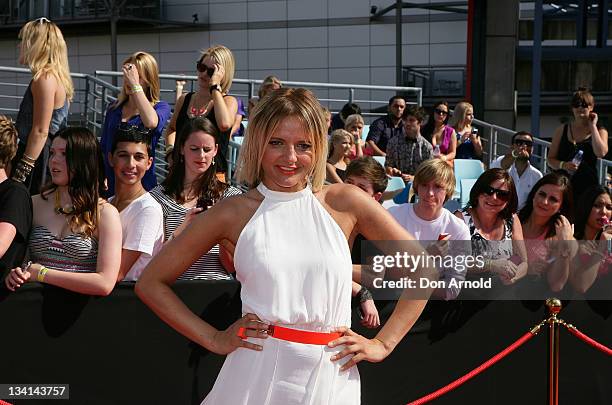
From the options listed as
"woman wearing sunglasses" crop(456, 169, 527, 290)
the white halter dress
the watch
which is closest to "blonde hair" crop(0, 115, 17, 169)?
the watch

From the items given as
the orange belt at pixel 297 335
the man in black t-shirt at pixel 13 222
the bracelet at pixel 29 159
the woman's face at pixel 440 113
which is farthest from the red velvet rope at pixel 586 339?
the woman's face at pixel 440 113

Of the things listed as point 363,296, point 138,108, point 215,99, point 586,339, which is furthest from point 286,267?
point 215,99

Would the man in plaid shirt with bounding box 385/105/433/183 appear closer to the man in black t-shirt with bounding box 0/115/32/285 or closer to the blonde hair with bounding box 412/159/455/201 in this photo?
the blonde hair with bounding box 412/159/455/201

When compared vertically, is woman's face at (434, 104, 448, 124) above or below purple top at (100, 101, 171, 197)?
above

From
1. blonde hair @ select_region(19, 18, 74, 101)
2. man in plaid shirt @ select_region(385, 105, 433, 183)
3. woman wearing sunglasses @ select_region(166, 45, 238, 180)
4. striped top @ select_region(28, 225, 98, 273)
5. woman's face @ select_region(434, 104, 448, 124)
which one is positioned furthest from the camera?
woman's face @ select_region(434, 104, 448, 124)

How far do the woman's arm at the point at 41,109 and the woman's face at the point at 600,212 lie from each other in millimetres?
3367

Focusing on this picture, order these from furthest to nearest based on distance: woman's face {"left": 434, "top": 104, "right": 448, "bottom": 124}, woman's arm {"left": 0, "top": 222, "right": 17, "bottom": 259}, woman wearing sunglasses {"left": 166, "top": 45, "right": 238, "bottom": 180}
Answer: woman's face {"left": 434, "top": 104, "right": 448, "bottom": 124} → woman wearing sunglasses {"left": 166, "top": 45, "right": 238, "bottom": 180} → woman's arm {"left": 0, "top": 222, "right": 17, "bottom": 259}

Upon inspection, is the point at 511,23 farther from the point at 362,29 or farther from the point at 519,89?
the point at 362,29

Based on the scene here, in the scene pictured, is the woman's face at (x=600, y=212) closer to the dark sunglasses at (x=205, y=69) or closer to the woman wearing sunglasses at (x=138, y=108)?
the dark sunglasses at (x=205, y=69)

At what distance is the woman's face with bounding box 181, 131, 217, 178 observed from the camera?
16.7ft

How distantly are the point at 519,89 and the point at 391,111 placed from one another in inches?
373

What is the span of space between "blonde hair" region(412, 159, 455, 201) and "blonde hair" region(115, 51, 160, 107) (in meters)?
1.91

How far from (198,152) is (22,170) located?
104cm

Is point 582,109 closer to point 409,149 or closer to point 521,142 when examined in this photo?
point 521,142
